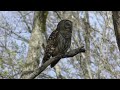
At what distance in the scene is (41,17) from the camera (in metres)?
4.98

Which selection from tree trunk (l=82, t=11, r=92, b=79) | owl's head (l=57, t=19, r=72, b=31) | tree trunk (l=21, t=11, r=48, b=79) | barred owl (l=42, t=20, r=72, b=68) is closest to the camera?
owl's head (l=57, t=19, r=72, b=31)

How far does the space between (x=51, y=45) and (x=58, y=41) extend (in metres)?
0.12

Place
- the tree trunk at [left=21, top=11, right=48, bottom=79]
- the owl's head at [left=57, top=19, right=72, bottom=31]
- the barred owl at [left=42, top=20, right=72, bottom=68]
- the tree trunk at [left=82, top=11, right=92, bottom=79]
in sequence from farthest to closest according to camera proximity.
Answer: the tree trunk at [left=82, top=11, right=92, bottom=79] < the tree trunk at [left=21, top=11, right=48, bottom=79] < the barred owl at [left=42, top=20, right=72, bottom=68] < the owl's head at [left=57, top=19, right=72, bottom=31]

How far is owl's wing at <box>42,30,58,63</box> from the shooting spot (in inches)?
154

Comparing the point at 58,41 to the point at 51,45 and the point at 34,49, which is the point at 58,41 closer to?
the point at 51,45

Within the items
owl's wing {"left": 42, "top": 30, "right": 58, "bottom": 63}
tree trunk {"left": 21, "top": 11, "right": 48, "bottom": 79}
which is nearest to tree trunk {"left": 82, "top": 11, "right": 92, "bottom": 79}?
tree trunk {"left": 21, "top": 11, "right": 48, "bottom": 79}

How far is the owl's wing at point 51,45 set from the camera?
3904mm

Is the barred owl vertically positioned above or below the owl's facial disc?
below

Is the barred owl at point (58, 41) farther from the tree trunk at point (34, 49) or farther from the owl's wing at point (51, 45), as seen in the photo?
the tree trunk at point (34, 49)

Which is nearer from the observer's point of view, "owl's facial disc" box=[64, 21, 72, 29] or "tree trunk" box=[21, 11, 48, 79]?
"owl's facial disc" box=[64, 21, 72, 29]

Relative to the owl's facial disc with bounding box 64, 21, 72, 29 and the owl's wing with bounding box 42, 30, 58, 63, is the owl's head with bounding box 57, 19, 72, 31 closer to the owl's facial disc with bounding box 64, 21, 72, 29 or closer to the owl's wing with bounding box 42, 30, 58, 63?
the owl's facial disc with bounding box 64, 21, 72, 29

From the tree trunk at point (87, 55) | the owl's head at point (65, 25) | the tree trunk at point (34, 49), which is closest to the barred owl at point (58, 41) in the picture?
the owl's head at point (65, 25)

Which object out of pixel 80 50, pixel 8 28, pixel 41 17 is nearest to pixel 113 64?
pixel 8 28
